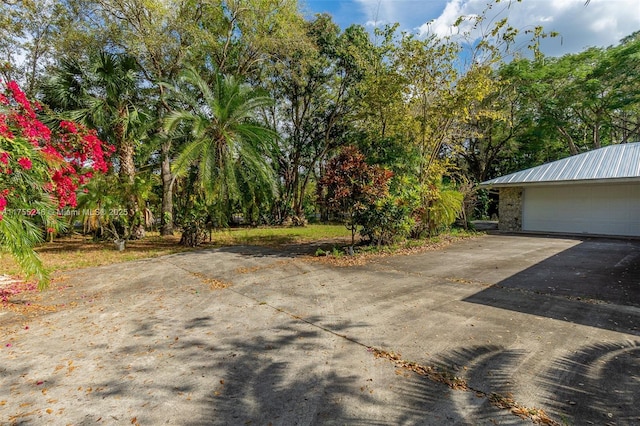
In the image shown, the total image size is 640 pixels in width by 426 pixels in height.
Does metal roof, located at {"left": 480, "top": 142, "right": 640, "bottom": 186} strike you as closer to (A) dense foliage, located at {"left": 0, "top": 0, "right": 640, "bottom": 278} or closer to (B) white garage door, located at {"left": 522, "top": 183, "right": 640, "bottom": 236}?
(B) white garage door, located at {"left": 522, "top": 183, "right": 640, "bottom": 236}

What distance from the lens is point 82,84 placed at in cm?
1066

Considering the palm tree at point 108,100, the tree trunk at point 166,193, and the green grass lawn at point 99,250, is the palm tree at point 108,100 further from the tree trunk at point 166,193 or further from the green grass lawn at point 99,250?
the tree trunk at point 166,193

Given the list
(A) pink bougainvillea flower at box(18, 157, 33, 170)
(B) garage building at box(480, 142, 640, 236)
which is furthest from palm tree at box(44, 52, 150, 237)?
(B) garage building at box(480, 142, 640, 236)

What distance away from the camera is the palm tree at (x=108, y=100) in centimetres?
1029

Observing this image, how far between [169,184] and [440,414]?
13563 mm

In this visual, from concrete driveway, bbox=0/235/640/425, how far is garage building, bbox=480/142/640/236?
7897mm

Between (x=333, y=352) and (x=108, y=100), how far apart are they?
11627mm

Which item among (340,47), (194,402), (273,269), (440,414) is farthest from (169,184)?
→ (440,414)

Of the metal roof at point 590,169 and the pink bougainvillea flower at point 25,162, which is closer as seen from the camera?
the pink bougainvillea flower at point 25,162

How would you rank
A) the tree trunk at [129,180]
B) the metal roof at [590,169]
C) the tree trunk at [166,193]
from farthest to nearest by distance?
1. the tree trunk at [166,193]
2. the metal roof at [590,169]
3. the tree trunk at [129,180]

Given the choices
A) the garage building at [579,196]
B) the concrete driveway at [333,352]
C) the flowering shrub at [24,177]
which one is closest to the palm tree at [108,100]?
the flowering shrub at [24,177]

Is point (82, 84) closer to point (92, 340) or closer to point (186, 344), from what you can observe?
point (92, 340)

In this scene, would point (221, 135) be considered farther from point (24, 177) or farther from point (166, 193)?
point (24, 177)

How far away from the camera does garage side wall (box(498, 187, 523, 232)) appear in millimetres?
14578
